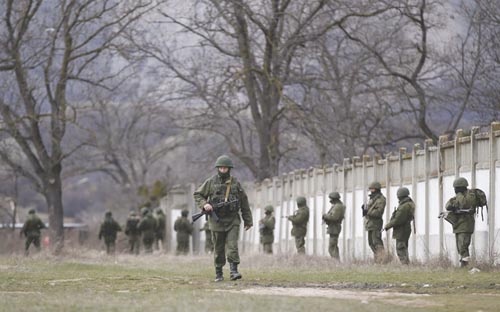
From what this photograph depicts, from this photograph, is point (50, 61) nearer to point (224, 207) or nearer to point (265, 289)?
point (224, 207)

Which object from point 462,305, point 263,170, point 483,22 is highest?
point 483,22

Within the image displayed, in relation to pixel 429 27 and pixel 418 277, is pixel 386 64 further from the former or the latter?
pixel 418 277

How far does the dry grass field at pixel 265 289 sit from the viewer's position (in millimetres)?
14914

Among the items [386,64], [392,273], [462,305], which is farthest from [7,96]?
[462,305]

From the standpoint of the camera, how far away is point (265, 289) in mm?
18359

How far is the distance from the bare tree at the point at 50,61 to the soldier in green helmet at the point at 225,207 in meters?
22.0

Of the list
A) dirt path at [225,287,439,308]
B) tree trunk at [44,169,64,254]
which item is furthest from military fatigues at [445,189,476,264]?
tree trunk at [44,169,64,254]

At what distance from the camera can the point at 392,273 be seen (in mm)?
22016

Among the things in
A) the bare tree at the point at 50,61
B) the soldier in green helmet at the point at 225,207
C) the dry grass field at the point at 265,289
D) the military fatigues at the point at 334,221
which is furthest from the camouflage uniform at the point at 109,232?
the soldier in green helmet at the point at 225,207

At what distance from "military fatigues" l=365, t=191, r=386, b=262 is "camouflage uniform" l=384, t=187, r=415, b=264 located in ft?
2.76

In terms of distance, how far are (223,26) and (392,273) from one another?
101 ft

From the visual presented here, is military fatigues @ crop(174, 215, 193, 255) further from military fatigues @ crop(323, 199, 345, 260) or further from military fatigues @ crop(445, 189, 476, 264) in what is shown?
military fatigues @ crop(445, 189, 476, 264)

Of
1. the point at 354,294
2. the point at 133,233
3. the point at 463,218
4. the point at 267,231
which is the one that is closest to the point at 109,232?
the point at 133,233

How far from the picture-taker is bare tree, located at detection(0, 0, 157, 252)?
43.4 meters
